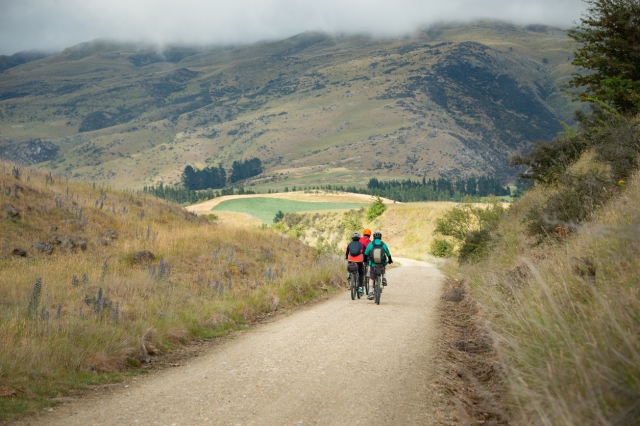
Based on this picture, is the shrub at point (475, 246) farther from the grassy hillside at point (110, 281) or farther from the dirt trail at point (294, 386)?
the dirt trail at point (294, 386)

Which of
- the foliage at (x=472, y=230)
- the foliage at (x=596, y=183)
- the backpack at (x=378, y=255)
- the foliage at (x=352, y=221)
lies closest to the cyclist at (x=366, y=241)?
the backpack at (x=378, y=255)

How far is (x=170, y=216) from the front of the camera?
27.9 m

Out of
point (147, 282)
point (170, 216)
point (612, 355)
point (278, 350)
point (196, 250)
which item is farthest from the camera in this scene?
point (170, 216)

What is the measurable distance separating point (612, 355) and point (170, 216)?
25146mm

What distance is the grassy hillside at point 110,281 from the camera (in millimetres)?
8805

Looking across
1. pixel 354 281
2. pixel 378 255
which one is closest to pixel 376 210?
pixel 354 281

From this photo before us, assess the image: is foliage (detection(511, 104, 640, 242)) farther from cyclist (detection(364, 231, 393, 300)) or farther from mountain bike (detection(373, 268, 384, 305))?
mountain bike (detection(373, 268, 384, 305))

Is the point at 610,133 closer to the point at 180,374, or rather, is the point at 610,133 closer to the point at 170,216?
the point at 180,374

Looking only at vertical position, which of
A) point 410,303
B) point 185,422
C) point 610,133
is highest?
point 610,133

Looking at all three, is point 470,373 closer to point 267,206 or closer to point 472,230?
point 472,230

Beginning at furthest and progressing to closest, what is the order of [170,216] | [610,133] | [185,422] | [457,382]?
[170,216] → [610,133] → [457,382] → [185,422]

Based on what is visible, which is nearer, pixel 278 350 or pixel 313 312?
pixel 278 350

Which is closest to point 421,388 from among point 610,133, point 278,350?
point 278,350

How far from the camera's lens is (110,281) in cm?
1426
